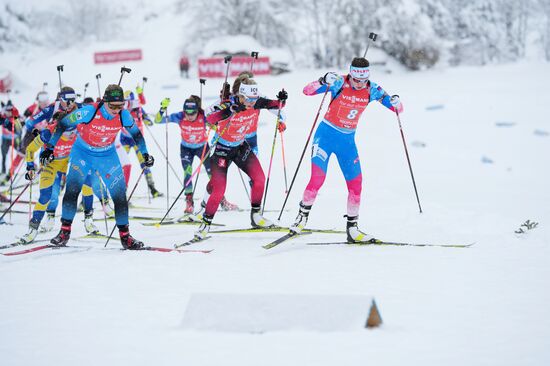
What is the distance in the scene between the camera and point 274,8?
31625mm

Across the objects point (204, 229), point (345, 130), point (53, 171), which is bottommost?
point (204, 229)

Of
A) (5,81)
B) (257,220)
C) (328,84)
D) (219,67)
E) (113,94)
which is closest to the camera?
(113,94)

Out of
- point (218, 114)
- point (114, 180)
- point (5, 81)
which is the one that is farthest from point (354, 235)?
point (5, 81)

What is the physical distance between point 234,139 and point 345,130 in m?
1.43

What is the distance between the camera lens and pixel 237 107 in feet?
22.5

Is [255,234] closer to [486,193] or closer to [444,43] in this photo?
[486,193]

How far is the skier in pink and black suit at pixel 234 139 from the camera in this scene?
271 inches

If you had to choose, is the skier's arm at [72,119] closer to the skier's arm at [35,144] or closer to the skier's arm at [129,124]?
the skier's arm at [35,144]

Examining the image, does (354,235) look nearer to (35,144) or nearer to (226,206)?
(226,206)

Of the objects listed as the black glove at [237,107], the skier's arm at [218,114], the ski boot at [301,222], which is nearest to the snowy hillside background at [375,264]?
the ski boot at [301,222]

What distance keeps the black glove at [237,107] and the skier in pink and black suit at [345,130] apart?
2.74 feet

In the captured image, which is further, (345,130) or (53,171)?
(53,171)

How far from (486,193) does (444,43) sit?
641 inches

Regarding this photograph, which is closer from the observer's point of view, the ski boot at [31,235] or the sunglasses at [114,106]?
the sunglasses at [114,106]
